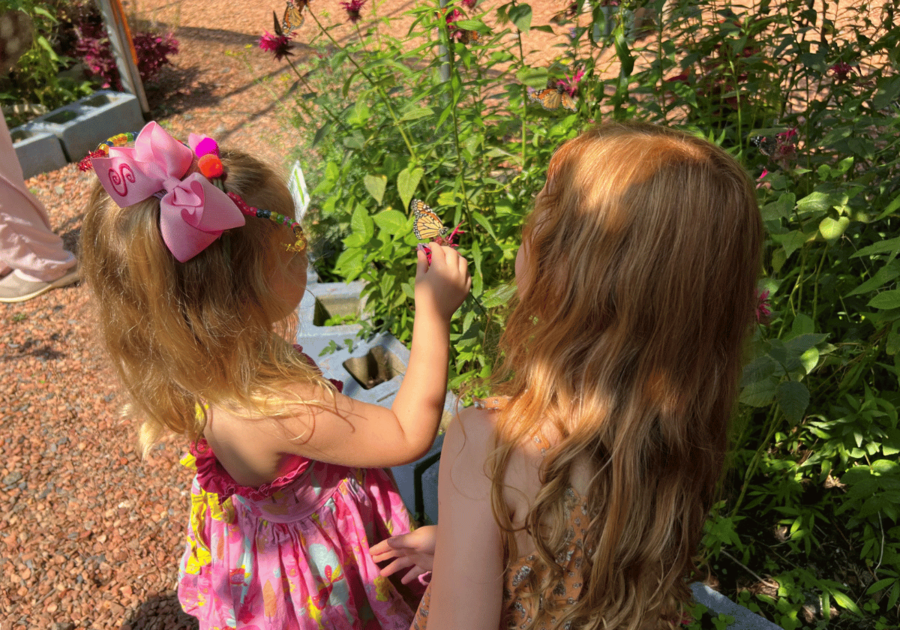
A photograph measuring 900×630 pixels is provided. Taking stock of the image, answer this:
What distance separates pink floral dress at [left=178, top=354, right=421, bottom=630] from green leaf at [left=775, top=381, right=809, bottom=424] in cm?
87

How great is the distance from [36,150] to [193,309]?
377 cm

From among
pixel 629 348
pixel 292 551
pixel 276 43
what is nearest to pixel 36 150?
pixel 276 43

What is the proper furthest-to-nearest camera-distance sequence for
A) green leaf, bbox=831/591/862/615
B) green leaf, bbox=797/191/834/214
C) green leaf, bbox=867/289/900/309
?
green leaf, bbox=831/591/862/615, green leaf, bbox=797/191/834/214, green leaf, bbox=867/289/900/309

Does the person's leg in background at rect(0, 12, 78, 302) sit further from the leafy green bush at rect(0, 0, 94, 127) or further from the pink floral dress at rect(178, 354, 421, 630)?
the pink floral dress at rect(178, 354, 421, 630)

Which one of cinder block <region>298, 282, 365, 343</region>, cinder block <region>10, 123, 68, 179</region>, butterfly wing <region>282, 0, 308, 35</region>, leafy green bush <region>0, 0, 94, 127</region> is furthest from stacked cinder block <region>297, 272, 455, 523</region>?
leafy green bush <region>0, 0, 94, 127</region>

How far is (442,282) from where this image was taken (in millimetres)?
1256

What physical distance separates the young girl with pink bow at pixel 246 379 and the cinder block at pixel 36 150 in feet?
11.5

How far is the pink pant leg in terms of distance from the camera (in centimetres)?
325

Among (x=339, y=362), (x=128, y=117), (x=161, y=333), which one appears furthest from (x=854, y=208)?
(x=128, y=117)

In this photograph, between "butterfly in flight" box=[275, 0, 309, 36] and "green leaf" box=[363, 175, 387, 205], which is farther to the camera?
"green leaf" box=[363, 175, 387, 205]

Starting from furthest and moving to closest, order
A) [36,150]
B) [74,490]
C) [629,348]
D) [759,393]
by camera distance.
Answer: [36,150] < [74,490] < [759,393] < [629,348]

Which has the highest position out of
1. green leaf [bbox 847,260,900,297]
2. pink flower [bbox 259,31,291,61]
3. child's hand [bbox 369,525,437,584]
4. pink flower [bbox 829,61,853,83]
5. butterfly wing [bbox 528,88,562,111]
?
pink flower [bbox 259,31,291,61]

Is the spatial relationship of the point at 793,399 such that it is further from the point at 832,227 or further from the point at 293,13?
the point at 293,13

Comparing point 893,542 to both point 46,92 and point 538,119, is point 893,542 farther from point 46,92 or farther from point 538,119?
point 46,92
